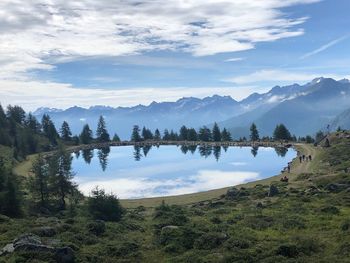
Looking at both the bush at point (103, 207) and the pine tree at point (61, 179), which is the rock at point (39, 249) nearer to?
the bush at point (103, 207)

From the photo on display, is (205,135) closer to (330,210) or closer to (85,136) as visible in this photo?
(85,136)

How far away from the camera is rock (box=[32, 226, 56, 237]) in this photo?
108ft

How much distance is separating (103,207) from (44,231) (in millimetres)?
11755

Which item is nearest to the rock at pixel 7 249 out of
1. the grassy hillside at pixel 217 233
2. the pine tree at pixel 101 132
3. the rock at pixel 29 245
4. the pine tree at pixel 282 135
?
the rock at pixel 29 245

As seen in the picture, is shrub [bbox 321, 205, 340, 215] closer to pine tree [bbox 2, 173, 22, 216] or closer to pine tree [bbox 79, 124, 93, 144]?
pine tree [bbox 2, 173, 22, 216]

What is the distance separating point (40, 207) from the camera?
5347 cm

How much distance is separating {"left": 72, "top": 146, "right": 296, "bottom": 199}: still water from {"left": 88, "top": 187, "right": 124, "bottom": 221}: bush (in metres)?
25.0

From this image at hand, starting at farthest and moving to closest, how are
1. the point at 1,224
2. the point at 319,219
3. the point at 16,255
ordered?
the point at 319,219 → the point at 1,224 → the point at 16,255

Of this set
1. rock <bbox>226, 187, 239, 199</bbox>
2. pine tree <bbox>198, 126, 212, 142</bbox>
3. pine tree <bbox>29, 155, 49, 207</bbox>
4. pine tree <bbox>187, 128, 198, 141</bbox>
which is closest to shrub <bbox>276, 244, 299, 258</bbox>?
rock <bbox>226, 187, 239, 199</bbox>

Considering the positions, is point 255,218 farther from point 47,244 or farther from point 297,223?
point 47,244

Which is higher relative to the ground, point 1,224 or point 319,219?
point 1,224

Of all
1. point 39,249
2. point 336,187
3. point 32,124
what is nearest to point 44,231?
point 39,249

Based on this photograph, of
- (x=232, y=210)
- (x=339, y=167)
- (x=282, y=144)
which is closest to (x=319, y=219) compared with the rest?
(x=232, y=210)

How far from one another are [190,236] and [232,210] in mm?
16772
